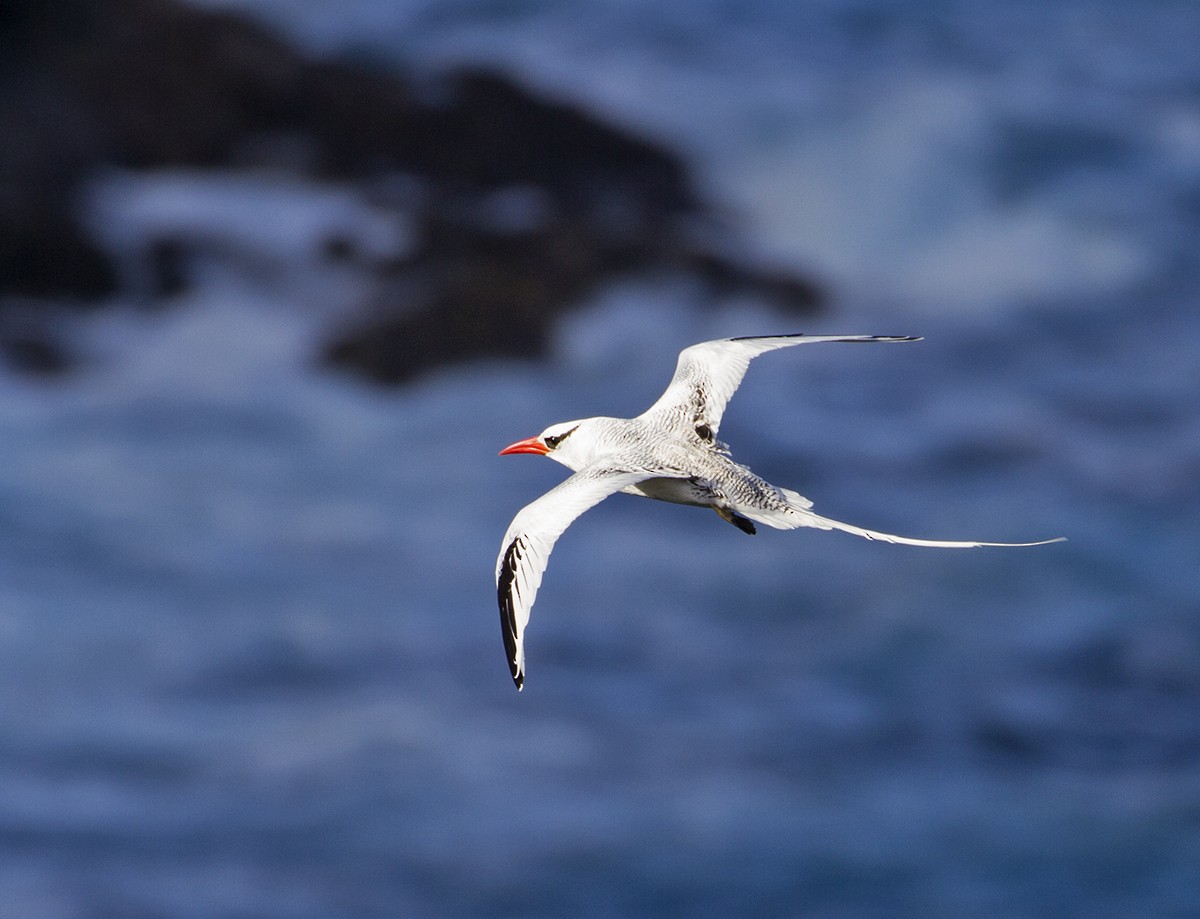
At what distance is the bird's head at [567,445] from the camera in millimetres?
12141

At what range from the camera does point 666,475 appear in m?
10.8

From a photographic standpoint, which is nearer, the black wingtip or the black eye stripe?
the black wingtip

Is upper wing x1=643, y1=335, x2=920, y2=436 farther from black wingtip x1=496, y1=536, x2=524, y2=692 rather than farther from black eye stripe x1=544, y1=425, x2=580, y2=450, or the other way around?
black wingtip x1=496, y1=536, x2=524, y2=692

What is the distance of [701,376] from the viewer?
12844 mm

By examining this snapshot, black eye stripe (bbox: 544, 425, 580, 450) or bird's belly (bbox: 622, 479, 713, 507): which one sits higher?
black eye stripe (bbox: 544, 425, 580, 450)

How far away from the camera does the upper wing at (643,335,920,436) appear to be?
1258cm


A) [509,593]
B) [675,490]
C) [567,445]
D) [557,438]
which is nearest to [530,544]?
[509,593]

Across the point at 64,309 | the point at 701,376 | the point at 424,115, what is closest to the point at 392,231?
the point at 424,115

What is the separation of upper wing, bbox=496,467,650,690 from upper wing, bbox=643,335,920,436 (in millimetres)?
2091

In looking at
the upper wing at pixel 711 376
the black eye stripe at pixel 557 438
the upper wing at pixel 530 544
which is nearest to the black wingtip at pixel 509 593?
the upper wing at pixel 530 544

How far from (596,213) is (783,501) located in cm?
6081

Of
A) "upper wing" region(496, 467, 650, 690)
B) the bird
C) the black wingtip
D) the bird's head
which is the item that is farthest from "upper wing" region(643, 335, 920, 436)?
the black wingtip

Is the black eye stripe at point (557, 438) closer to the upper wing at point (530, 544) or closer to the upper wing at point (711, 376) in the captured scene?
the upper wing at point (711, 376)

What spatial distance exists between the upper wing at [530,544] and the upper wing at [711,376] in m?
2.09
